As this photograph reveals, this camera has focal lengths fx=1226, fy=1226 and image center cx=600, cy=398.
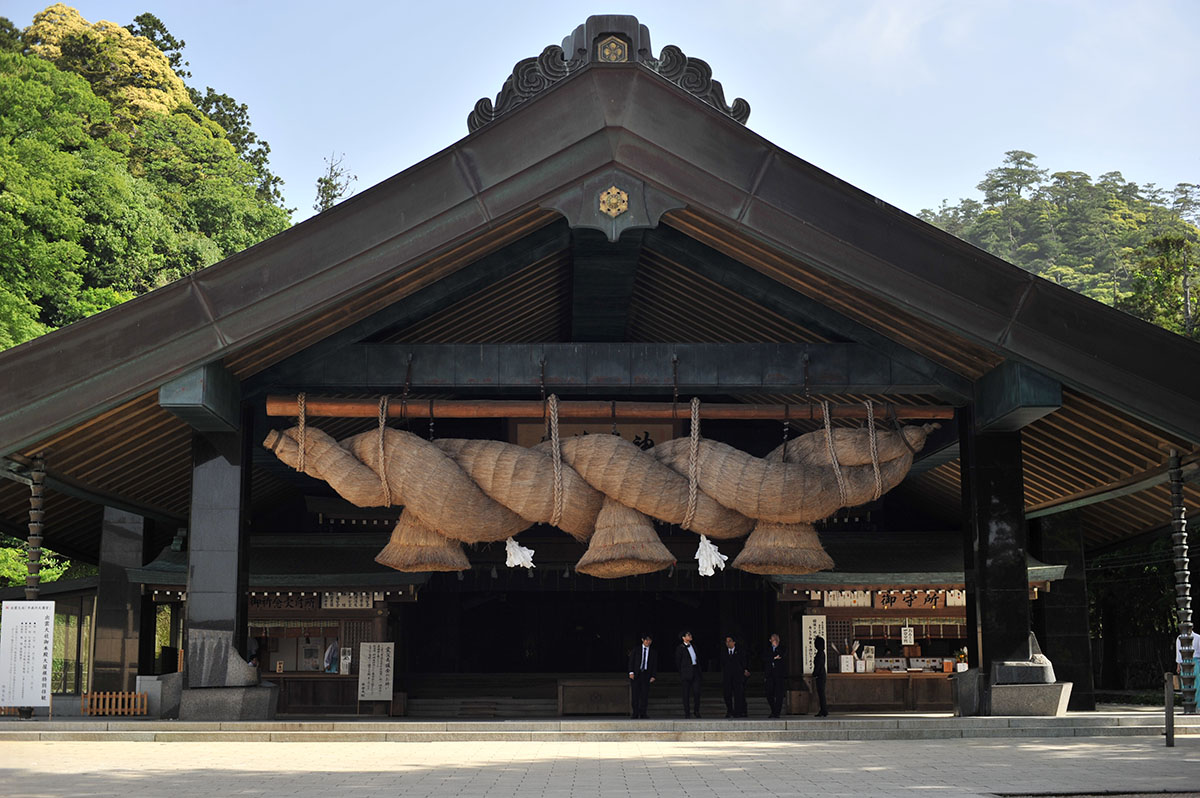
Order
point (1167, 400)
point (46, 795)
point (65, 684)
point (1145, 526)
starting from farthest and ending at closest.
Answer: point (65, 684) < point (1145, 526) < point (1167, 400) < point (46, 795)

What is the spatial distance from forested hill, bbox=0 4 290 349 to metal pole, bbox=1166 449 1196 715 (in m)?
26.7

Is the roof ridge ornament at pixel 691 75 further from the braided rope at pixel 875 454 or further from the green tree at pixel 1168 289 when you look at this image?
the green tree at pixel 1168 289

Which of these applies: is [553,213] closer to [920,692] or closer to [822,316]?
[822,316]

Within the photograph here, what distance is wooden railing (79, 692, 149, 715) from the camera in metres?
14.2

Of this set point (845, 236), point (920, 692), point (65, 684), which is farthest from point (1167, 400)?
point (65, 684)

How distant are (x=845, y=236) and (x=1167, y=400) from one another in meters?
3.88

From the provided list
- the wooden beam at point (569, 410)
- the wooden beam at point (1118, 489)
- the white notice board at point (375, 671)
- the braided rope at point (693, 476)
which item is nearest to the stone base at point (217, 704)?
the wooden beam at point (569, 410)

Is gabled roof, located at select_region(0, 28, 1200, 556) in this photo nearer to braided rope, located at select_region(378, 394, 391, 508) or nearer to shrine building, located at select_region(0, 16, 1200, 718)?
shrine building, located at select_region(0, 16, 1200, 718)

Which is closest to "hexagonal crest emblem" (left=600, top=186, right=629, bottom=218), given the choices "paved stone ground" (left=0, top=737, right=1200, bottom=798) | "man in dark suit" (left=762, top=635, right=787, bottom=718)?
"paved stone ground" (left=0, top=737, right=1200, bottom=798)

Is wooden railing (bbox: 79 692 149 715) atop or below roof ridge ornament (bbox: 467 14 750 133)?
below

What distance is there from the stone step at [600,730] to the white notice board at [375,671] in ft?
24.7

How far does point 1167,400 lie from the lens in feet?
43.2

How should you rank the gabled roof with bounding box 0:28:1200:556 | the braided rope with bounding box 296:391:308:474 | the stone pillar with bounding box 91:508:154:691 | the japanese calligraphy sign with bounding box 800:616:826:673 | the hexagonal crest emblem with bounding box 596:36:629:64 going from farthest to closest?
the japanese calligraphy sign with bounding box 800:616:826:673 < the stone pillar with bounding box 91:508:154:691 < the braided rope with bounding box 296:391:308:474 < the hexagonal crest emblem with bounding box 596:36:629:64 < the gabled roof with bounding box 0:28:1200:556

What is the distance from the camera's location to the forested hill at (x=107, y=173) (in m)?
34.3
